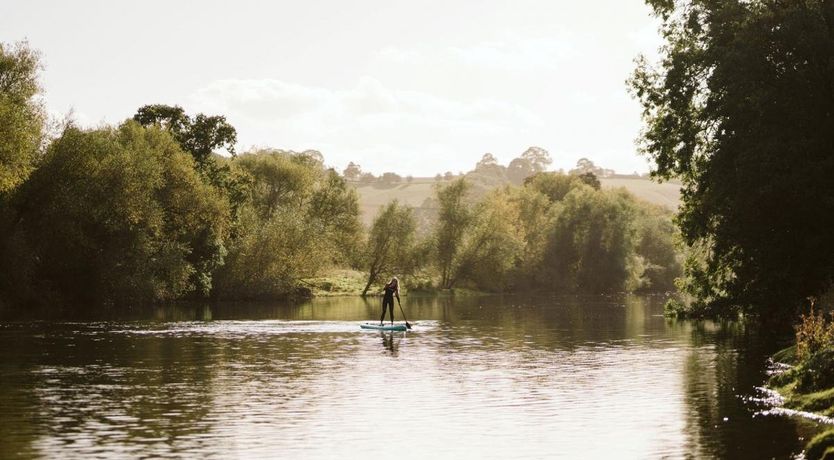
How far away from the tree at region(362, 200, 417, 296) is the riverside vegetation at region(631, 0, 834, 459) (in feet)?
240

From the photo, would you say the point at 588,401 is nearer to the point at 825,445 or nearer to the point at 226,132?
the point at 825,445

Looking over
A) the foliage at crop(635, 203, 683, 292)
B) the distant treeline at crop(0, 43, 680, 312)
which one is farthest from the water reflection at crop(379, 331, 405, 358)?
the foliage at crop(635, 203, 683, 292)

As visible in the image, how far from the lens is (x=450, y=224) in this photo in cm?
A: 13825

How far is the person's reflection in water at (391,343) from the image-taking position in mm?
43688

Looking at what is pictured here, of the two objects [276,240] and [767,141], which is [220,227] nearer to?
[276,240]

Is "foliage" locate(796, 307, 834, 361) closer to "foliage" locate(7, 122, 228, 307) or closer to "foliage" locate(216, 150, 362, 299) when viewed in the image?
"foliage" locate(7, 122, 228, 307)

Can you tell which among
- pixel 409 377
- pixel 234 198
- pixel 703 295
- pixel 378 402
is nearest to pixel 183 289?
pixel 234 198

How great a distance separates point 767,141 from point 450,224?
92.5m

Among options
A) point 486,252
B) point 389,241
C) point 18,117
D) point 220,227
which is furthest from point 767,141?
point 486,252

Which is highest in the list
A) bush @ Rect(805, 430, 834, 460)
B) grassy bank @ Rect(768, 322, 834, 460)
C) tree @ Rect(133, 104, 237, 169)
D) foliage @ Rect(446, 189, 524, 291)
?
tree @ Rect(133, 104, 237, 169)

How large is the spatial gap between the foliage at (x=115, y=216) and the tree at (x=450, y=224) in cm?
4579

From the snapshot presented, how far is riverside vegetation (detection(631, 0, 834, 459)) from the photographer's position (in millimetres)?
46156

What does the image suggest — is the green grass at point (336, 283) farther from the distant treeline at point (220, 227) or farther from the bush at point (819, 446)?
the bush at point (819, 446)

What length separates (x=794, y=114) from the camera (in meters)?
47.2
